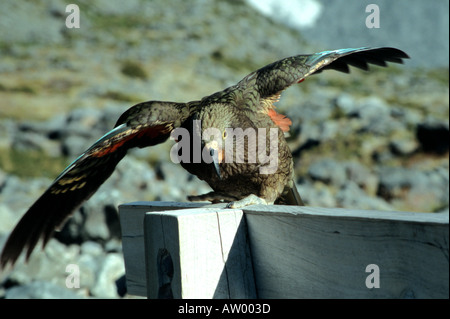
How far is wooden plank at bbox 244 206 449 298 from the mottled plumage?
2.61 ft

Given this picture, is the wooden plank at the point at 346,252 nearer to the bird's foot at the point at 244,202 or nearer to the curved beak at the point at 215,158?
the bird's foot at the point at 244,202

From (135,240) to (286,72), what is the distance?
1.56m

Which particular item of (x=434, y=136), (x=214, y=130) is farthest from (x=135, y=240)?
(x=434, y=136)

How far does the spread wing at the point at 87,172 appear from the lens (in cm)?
264

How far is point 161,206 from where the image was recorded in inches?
107

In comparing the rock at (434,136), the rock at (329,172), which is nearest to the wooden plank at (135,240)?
the rock at (329,172)

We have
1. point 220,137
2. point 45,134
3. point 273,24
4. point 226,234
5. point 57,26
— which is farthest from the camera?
point 273,24

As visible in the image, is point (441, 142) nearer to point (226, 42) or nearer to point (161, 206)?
point (161, 206)

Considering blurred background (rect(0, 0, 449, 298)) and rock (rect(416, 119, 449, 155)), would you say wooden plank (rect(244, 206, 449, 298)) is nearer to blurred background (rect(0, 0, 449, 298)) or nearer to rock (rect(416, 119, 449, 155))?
blurred background (rect(0, 0, 449, 298))

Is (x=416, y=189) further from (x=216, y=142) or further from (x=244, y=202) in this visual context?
(x=244, y=202)

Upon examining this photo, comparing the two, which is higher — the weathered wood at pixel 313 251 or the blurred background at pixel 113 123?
the blurred background at pixel 113 123

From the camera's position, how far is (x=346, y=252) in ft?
5.38

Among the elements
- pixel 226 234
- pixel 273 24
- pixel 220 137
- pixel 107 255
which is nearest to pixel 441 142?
pixel 107 255

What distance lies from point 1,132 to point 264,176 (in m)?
14.7
